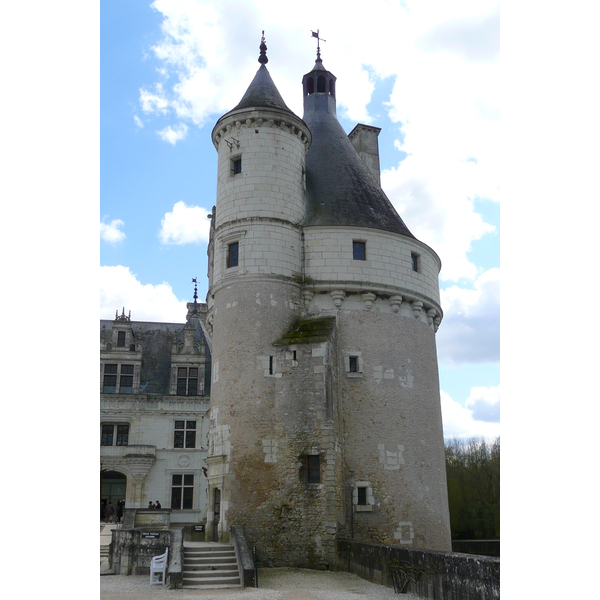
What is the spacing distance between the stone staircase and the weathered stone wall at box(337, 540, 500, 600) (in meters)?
2.90

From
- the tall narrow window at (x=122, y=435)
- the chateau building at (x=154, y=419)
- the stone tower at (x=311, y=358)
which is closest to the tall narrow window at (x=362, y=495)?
the stone tower at (x=311, y=358)

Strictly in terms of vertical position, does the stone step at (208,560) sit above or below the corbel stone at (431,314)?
below

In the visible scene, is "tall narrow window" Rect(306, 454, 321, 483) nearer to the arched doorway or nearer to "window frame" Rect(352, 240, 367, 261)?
"window frame" Rect(352, 240, 367, 261)

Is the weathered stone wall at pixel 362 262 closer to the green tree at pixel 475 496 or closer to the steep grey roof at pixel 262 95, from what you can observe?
the steep grey roof at pixel 262 95

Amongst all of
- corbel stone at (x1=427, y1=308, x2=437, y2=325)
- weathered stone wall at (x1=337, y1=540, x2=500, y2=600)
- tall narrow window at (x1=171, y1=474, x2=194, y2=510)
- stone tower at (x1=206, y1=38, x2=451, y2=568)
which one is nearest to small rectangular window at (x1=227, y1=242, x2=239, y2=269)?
stone tower at (x1=206, y1=38, x2=451, y2=568)

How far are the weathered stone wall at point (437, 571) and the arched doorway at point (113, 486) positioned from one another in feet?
56.5

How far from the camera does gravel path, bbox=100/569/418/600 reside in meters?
12.0

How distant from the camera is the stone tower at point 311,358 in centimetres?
1703

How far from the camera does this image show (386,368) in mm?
19469

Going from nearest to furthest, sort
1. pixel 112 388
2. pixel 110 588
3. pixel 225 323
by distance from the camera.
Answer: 1. pixel 110 588
2. pixel 225 323
3. pixel 112 388

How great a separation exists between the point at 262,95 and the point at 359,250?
6.07 metres
